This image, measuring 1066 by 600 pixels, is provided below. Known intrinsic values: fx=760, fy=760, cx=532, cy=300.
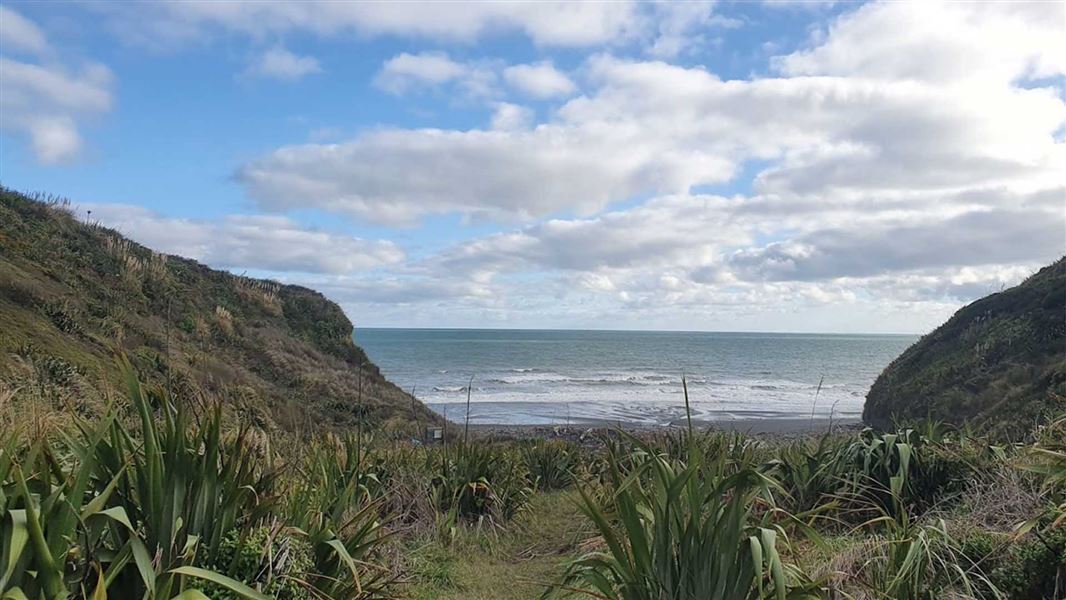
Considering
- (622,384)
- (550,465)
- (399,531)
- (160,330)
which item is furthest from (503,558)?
(622,384)

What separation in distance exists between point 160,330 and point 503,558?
15.4 meters

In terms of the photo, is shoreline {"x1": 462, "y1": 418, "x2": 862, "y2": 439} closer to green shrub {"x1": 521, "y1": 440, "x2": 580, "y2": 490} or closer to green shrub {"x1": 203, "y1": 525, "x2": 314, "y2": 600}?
green shrub {"x1": 521, "y1": 440, "x2": 580, "y2": 490}

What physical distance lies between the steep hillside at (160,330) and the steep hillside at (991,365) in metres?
13.6

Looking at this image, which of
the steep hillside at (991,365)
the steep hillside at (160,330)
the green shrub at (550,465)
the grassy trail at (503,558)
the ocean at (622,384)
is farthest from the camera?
the ocean at (622,384)

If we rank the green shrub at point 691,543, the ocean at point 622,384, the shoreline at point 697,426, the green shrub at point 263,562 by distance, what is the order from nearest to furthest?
1. the green shrub at point 691,543
2. the green shrub at point 263,562
3. the shoreline at point 697,426
4. the ocean at point 622,384

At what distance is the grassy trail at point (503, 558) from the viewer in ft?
18.9

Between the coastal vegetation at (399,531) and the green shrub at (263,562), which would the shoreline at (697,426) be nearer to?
the coastal vegetation at (399,531)

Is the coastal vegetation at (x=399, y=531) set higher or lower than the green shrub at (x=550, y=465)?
higher

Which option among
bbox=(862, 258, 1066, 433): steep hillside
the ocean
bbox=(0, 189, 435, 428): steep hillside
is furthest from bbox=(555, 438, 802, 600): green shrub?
bbox=(862, 258, 1066, 433): steep hillside

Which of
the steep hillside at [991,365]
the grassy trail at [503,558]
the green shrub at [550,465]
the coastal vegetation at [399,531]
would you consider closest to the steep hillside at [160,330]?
the green shrub at [550,465]

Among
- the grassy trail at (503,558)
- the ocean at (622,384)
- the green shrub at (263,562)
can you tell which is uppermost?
the green shrub at (263,562)

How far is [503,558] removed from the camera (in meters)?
7.15

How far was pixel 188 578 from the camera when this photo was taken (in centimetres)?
337

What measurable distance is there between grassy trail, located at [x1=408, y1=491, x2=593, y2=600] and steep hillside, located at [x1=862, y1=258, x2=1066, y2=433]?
9.69 meters
